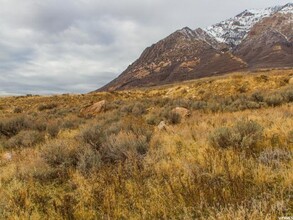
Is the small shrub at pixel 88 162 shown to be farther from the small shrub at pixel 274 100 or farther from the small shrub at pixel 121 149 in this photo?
the small shrub at pixel 274 100

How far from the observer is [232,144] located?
6.61 m

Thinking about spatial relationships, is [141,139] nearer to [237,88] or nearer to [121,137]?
[121,137]

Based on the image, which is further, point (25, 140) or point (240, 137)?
point (25, 140)

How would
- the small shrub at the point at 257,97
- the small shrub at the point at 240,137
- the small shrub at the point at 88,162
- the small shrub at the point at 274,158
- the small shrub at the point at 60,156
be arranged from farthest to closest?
the small shrub at the point at 257,97 < the small shrub at the point at 60,156 < the small shrub at the point at 240,137 < the small shrub at the point at 88,162 < the small shrub at the point at 274,158

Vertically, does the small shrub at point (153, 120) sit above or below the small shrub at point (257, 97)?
below

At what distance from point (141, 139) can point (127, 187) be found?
2703 mm

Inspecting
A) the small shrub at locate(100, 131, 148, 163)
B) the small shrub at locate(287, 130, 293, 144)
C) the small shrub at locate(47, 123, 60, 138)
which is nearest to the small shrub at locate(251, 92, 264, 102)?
the small shrub at locate(287, 130, 293, 144)

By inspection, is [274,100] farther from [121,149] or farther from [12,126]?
[12,126]

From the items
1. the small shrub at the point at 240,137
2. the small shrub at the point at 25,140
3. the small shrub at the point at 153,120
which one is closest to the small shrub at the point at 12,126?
the small shrub at the point at 25,140

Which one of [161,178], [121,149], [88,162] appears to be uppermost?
[121,149]

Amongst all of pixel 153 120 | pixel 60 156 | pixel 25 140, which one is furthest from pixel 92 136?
pixel 153 120

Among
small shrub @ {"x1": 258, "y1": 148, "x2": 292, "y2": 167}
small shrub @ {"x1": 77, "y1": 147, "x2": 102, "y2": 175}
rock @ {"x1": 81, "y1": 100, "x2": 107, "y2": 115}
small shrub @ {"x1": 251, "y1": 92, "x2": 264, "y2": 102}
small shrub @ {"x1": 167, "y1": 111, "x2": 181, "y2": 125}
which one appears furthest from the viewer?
rock @ {"x1": 81, "y1": 100, "x2": 107, "y2": 115}

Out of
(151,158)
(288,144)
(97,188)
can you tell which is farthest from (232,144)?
(97,188)

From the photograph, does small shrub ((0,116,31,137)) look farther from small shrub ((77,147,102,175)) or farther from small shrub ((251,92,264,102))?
small shrub ((251,92,264,102))
